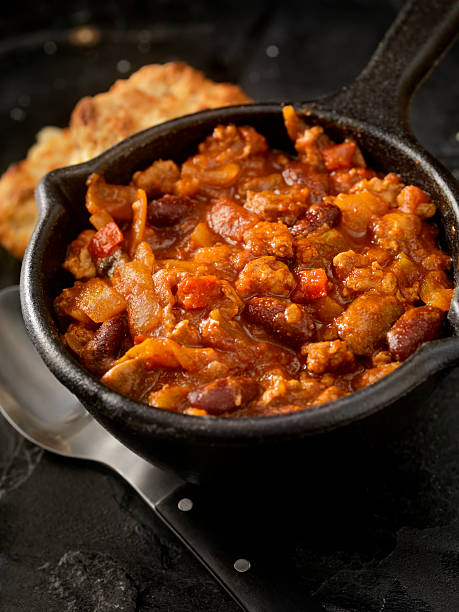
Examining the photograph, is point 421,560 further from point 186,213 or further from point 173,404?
point 186,213

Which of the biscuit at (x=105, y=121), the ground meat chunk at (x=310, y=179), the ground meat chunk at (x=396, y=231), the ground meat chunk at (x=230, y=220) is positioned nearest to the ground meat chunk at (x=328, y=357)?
the ground meat chunk at (x=396, y=231)

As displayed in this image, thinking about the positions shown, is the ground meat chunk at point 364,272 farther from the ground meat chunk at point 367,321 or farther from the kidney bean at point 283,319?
the kidney bean at point 283,319

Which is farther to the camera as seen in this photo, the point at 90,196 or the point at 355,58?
the point at 355,58

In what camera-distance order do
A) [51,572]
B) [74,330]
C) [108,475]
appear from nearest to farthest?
[74,330] < [51,572] < [108,475]

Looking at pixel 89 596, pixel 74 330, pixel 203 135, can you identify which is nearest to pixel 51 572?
pixel 89 596

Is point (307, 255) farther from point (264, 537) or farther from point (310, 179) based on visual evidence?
point (264, 537)

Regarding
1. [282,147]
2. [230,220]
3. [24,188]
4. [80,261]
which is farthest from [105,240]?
[24,188]
